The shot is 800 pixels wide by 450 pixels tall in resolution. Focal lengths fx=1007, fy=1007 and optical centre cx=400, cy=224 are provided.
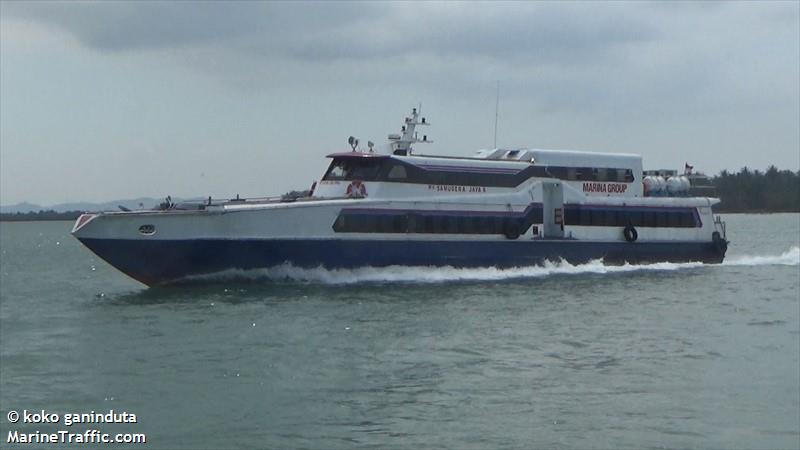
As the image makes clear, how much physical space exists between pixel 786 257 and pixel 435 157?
1890 cm

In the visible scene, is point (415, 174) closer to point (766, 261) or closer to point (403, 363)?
point (403, 363)

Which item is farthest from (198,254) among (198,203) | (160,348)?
(160,348)

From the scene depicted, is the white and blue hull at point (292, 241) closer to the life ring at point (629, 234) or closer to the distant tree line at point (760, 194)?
the life ring at point (629, 234)

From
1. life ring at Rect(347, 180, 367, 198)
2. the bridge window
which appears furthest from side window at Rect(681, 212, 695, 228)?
life ring at Rect(347, 180, 367, 198)

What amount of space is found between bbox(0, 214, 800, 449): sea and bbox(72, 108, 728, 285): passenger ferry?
2.46ft

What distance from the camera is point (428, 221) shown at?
1205 inches

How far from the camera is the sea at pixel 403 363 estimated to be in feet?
45.1

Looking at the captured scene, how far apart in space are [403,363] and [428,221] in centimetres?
1291

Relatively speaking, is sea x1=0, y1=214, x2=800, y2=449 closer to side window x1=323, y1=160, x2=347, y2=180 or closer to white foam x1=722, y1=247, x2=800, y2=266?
side window x1=323, y1=160, x2=347, y2=180

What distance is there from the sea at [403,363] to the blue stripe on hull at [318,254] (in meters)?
0.42

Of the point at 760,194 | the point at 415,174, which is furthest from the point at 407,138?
the point at 760,194

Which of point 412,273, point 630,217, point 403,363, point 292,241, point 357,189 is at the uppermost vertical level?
point 357,189

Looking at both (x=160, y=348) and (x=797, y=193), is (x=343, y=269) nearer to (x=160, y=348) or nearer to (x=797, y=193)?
(x=160, y=348)

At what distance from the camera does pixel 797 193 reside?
4638 inches
